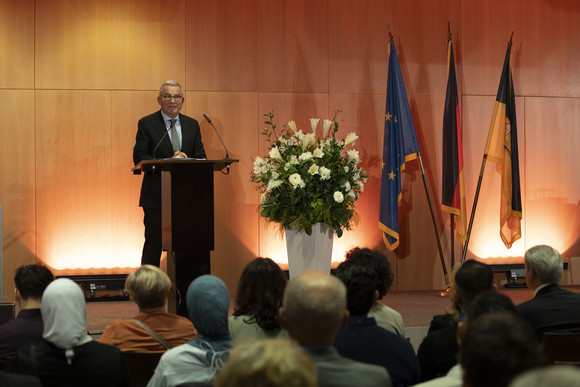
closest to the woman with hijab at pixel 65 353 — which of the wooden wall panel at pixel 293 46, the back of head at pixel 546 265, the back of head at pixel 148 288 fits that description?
the back of head at pixel 148 288

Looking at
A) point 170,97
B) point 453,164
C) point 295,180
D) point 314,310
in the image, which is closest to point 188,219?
point 295,180

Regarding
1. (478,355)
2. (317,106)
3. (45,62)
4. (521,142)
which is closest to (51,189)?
(45,62)

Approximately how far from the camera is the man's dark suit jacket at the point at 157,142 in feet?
20.7

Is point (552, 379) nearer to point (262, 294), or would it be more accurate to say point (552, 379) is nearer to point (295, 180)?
point (262, 294)

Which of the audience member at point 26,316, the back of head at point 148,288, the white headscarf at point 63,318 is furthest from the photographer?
the back of head at point 148,288

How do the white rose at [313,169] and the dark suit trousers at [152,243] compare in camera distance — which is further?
the dark suit trousers at [152,243]

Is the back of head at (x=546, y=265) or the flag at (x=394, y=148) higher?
the flag at (x=394, y=148)

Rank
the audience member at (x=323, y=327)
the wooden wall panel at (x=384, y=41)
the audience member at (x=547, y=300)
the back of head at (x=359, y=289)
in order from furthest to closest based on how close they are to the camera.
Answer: the wooden wall panel at (x=384, y=41), the audience member at (x=547, y=300), the back of head at (x=359, y=289), the audience member at (x=323, y=327)

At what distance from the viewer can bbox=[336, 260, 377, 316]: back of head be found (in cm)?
282

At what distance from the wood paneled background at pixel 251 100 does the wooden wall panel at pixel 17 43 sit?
0.05 feet

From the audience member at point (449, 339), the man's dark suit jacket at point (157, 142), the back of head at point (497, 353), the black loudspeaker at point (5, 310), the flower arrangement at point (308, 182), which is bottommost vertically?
the black loudspeaker at point (5, 310)

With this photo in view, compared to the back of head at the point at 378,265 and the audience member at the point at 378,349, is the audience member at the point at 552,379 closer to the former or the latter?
the audience member at the point at 378,349

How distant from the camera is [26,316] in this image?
10.0 feet

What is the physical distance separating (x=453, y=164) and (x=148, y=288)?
4912 millimetres
